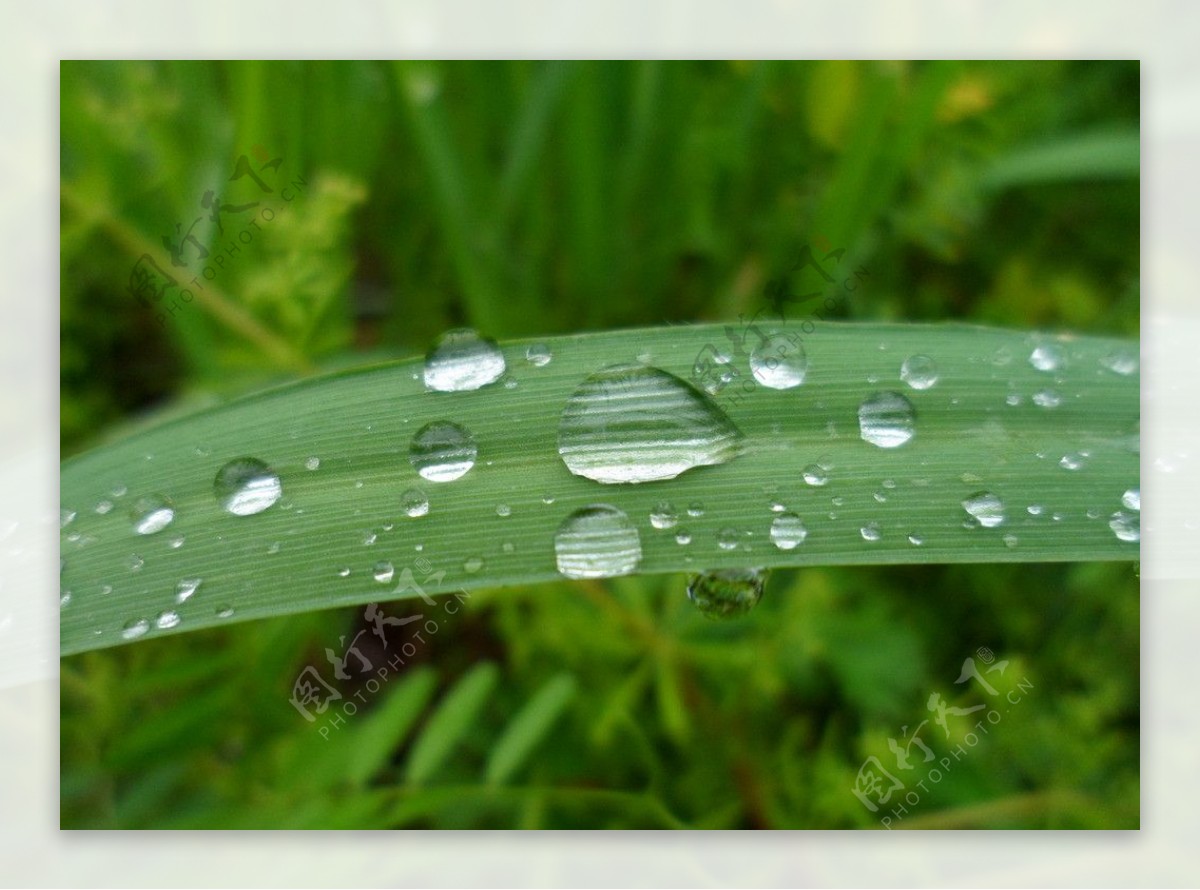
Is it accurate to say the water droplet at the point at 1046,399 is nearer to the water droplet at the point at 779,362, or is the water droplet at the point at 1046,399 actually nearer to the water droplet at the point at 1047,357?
the water droplet at the point at 1047,357

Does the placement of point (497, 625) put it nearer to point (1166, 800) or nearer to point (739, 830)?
point (739, 830)

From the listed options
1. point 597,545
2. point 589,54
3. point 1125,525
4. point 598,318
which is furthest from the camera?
point 598,318

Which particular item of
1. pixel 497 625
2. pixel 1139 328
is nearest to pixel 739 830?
pixel 497 625

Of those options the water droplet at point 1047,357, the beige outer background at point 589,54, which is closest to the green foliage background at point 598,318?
the beige outer background at point 589,54

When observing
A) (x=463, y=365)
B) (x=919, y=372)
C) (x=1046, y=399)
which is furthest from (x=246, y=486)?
(x=1046, y=399)

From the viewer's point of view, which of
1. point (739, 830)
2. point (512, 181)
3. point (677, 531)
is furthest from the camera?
point (512, 181)

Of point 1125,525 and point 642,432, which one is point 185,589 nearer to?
point 642,432
